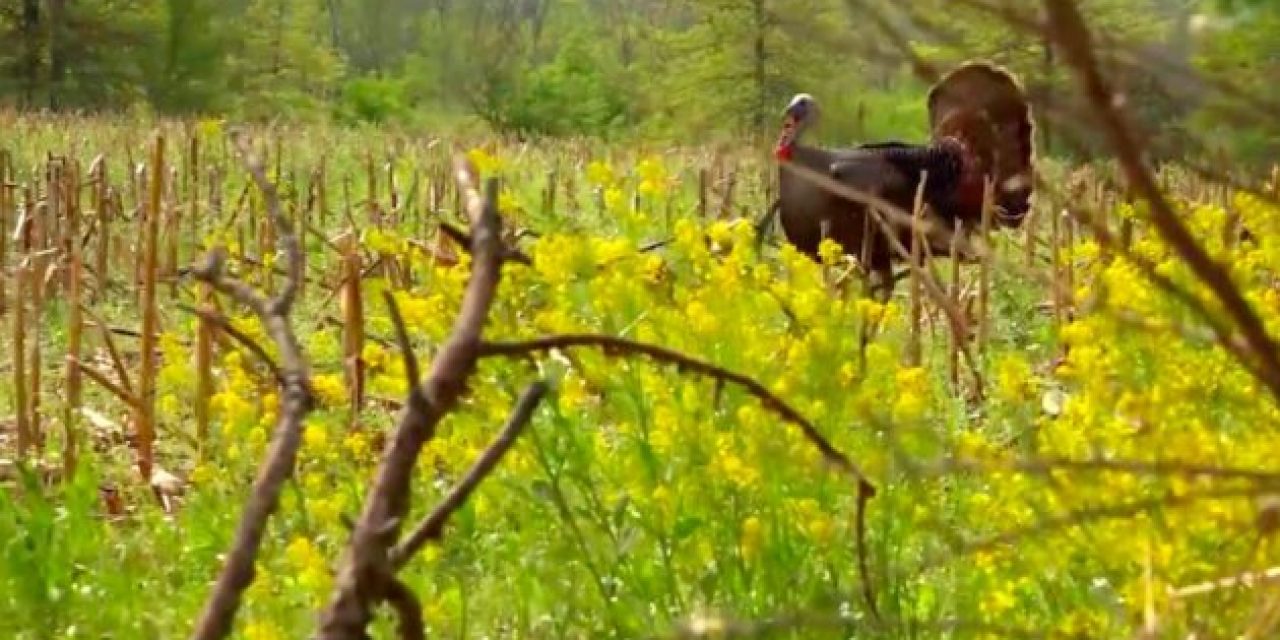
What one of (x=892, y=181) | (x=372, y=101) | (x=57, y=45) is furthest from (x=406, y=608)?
(x=372, y=101)

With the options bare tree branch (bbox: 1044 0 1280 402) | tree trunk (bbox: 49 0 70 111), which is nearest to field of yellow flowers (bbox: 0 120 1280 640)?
bare tree branch (bbox: 1044 0 1280 402)

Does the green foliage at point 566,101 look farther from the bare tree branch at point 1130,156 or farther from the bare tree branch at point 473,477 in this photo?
the bare tree branch at point 1130,156

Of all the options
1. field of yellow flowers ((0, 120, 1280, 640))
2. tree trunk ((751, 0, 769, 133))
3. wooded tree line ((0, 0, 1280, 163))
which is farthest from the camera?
wooded tree line ((0, 0, 1280, 163))

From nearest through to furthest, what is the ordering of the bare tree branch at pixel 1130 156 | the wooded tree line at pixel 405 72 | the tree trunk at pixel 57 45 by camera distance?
1. the bare tree branch at pixel 1130 156
2. the wooded tree line at pixel 405 72
3. the tree trunk at pixel 57 45

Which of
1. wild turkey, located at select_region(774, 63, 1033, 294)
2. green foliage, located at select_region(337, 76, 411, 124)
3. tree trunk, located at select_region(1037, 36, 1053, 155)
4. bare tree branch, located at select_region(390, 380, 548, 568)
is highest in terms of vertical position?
tree trunk, located at select_region(1037, 36, 1053, 155)

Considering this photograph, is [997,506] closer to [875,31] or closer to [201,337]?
[875,31]

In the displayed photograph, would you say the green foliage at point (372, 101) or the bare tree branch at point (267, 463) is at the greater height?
the bare tree branch at point (267, 463)

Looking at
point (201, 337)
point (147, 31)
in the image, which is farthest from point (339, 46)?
point (201, 337)

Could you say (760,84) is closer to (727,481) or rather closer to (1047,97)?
(727,481)

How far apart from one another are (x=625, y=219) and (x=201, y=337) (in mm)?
1804

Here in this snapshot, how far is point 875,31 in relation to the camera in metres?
1.04

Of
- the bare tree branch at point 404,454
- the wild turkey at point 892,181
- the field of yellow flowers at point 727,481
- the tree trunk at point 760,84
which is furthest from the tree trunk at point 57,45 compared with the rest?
the bare tree branch at point 404,454

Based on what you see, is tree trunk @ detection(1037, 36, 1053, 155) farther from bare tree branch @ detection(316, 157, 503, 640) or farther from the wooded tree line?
the wooded tree line

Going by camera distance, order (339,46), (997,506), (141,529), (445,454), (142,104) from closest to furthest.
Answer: (997,506) → (445,454) → (141,529) → (142,104) → (339,46)
